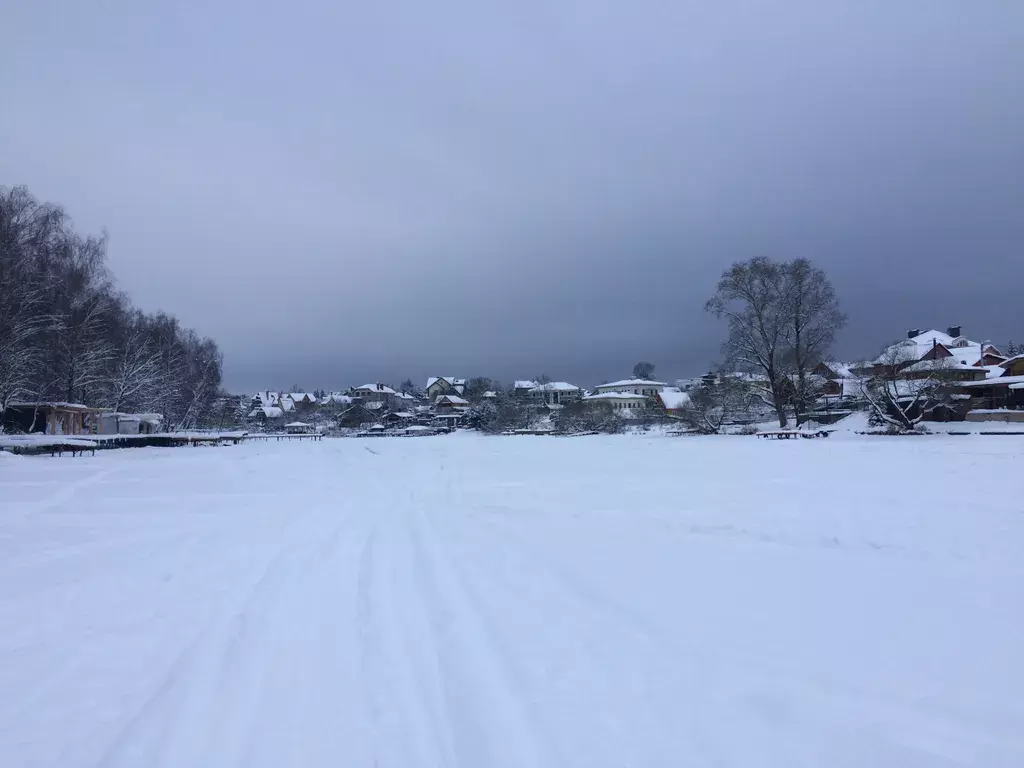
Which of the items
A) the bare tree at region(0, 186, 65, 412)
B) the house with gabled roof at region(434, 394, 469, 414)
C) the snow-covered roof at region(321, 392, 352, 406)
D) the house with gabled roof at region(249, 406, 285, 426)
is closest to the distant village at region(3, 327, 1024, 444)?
the bare tree at region(0, 186, 65, 412)

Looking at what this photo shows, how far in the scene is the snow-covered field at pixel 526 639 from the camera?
2807mm

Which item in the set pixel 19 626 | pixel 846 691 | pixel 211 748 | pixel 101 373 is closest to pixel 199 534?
pixel 19 626

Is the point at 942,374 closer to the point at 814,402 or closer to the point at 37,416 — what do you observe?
the point at 814,402

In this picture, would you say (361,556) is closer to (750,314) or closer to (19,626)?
(19,626)

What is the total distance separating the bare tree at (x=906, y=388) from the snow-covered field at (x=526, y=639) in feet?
88.2

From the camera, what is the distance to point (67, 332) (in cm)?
3366

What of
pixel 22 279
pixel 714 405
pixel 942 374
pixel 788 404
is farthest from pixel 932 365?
pixel 22 279

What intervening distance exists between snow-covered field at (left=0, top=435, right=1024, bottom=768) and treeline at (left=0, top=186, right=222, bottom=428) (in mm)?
24766

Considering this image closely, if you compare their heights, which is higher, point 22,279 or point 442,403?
point 22,279

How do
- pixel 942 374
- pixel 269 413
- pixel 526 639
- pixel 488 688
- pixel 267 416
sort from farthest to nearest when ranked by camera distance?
pixel 269 413
pixel 267 416
pixel 942 374
pixel 526 639
pixel 488 688

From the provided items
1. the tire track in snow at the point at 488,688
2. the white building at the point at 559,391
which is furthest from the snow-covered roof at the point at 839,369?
the white building at the point at 559,391

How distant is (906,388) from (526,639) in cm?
3494

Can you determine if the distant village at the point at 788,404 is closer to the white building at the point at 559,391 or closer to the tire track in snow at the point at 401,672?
the white building at the point at 559,391

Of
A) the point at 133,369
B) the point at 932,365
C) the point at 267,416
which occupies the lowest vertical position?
the point at 267,416
